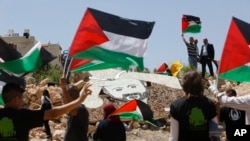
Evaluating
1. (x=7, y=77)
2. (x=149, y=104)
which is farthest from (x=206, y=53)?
(x=7, y=77)

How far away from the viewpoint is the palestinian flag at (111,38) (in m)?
7.46

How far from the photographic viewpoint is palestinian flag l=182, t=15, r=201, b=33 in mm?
17594

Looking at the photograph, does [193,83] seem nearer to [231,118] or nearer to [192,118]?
[192,118]

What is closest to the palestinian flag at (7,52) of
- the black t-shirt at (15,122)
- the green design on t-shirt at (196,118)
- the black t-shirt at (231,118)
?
the black t-shirt at (15,122)

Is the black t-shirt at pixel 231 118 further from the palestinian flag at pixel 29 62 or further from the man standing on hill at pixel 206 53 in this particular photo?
the man standing on hill at pixel 206 53

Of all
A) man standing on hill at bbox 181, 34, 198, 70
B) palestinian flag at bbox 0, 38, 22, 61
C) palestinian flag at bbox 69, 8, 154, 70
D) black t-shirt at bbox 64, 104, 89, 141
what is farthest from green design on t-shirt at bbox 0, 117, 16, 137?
man standing on hill at bbox 181, 34, 198, 70

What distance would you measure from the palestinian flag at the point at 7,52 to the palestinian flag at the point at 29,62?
0.06 m

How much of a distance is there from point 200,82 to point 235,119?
246 centimetres

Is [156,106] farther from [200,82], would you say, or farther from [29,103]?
[200,82]

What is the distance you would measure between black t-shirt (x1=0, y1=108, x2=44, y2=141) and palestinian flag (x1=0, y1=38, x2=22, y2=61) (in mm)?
1596

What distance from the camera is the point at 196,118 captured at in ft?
18.3

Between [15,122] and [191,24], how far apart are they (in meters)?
12.9

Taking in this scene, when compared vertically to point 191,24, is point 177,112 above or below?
below

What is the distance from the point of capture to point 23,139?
530cm
